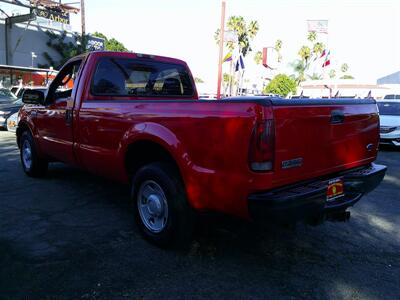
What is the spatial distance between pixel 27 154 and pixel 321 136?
5.00m

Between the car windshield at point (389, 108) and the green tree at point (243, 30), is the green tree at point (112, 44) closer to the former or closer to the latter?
the green tree at point (243, 30)

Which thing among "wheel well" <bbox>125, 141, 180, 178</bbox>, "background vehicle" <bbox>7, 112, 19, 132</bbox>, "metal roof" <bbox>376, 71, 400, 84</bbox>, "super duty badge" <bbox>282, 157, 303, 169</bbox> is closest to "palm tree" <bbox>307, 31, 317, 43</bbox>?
"metal roof" <bbox>376, 71, 400, 84</bbox>

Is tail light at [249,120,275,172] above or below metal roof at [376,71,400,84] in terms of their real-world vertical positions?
below

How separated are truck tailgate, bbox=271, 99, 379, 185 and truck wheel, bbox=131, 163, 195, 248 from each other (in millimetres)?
907

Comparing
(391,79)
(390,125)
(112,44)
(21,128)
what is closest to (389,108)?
(390,125)

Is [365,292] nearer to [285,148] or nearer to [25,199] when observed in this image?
[285,148]

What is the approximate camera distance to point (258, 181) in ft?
9.07

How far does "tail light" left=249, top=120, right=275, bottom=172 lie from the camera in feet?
8.87

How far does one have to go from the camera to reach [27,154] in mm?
6375

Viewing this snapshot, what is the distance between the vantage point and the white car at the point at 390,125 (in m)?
10.5

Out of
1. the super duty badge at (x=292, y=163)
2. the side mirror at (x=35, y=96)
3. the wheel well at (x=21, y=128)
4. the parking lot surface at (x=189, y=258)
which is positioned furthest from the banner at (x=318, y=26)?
the super duty badge at (x=292, y=163)

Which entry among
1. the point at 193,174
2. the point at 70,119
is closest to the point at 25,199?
the point at 70,119

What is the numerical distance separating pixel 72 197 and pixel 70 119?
116cm

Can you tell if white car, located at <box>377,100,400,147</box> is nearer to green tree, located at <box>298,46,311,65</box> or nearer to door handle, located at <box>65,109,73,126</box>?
door handle, located at <box>65,109,73,126</box>
